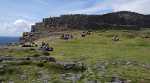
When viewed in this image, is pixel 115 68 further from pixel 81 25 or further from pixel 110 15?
pixel 110 15

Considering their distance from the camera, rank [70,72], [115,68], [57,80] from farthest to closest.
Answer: [115,68], [70,72], [57,80]

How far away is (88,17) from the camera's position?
145 m

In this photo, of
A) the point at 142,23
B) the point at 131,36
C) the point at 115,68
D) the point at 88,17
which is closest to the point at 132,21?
the point at 142,23

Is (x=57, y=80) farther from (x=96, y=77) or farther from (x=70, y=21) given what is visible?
(x=70, y=21)

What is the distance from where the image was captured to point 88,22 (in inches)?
5394

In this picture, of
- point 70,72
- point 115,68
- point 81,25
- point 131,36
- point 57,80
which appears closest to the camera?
point 57,80

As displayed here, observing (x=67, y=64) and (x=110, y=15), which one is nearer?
(x=67, y=64)

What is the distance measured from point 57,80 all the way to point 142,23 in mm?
134737

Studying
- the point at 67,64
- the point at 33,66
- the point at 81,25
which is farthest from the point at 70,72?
the point at 81,25

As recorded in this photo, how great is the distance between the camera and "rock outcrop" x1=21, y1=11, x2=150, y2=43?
433ft

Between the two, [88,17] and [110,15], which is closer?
[88,17]

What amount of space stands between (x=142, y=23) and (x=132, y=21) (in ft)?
15.8

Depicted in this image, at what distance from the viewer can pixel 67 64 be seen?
34.3m

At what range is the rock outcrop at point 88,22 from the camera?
132125 millimetres
